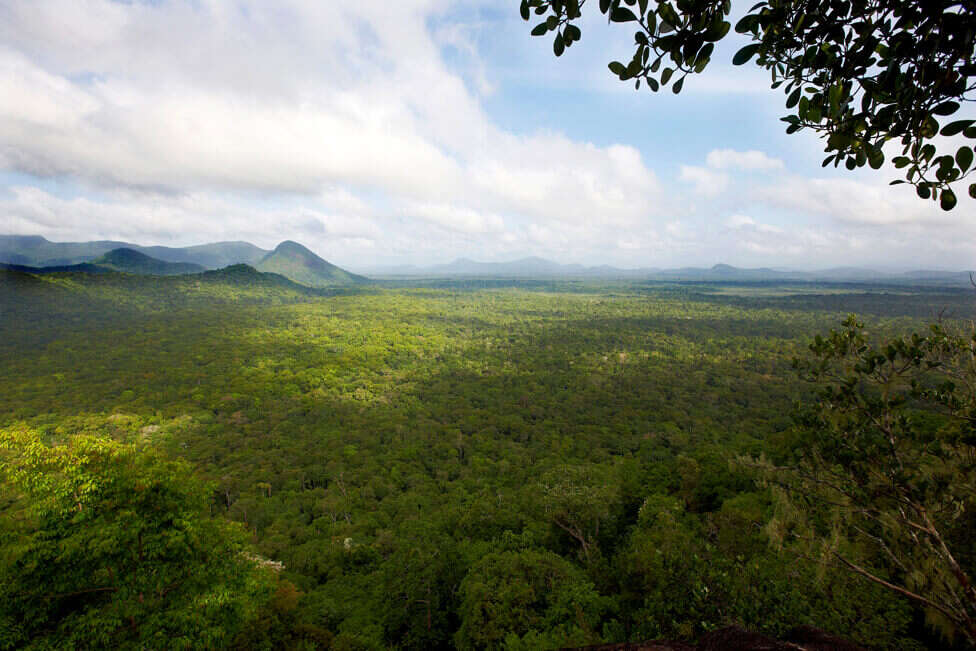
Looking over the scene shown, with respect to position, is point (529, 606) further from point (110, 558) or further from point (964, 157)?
point (964, 157)

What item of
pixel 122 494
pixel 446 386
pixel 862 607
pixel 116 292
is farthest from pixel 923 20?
pixel 116 292

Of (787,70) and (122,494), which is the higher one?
(787,70)

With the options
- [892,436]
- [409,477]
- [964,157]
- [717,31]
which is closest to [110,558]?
[717,31]

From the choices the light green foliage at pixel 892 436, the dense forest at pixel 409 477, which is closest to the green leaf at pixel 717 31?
the dense forest at pixel 409 477

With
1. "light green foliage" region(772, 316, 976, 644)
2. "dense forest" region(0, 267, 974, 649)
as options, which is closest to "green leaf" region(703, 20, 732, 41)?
"dense forest" region(0, 267, 974, 649)

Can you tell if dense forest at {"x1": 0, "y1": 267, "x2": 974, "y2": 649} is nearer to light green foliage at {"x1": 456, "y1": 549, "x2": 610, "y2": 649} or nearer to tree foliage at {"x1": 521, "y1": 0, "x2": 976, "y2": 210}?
light green foliage at {"x1": 456, "y1": 549, "x2": 610, "y2": 649}

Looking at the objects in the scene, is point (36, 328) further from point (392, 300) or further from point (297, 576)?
point (297, 576)

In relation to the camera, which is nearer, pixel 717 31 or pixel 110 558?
pixel 717 31
